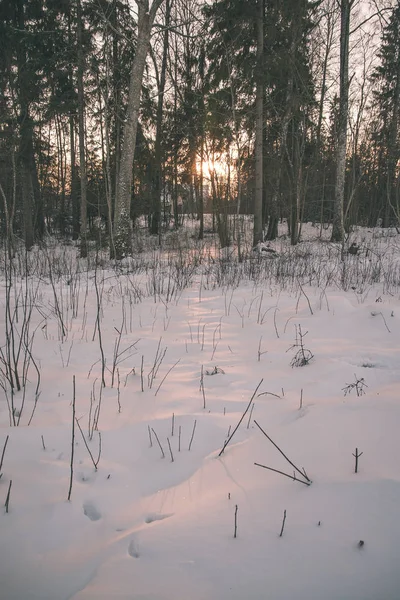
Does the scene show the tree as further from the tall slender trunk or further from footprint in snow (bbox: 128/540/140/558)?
footprint in snow (bbox: 128/540/140/558)

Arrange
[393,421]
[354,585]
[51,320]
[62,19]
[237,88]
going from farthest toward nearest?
1. [62,19]
2. [237,88]
3. [51,320]
4. [393,421]
5. [354,585]

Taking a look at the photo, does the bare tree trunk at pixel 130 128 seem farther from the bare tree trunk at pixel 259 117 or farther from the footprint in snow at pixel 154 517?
the footprint in snow at pixel 154 517

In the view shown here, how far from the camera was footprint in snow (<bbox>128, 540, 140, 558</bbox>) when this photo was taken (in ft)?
3.46

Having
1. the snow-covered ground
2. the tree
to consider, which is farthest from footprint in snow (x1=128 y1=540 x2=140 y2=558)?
the tree

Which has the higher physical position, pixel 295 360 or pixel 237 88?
pixel 237 88

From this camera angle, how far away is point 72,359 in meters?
2.74

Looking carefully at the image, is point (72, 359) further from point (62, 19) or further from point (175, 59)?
point (175, 59)

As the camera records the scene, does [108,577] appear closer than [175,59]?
Yes

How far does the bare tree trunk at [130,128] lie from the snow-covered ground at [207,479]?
6531 mm

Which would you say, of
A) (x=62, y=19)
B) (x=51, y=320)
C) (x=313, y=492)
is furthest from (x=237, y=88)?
(x=313, y=492)

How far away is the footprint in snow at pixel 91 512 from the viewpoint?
1219 mm

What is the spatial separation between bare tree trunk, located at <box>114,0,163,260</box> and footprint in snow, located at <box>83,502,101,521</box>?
8096 mm

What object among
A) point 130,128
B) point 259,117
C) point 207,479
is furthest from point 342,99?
point 207,479

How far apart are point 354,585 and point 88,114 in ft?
50.2
